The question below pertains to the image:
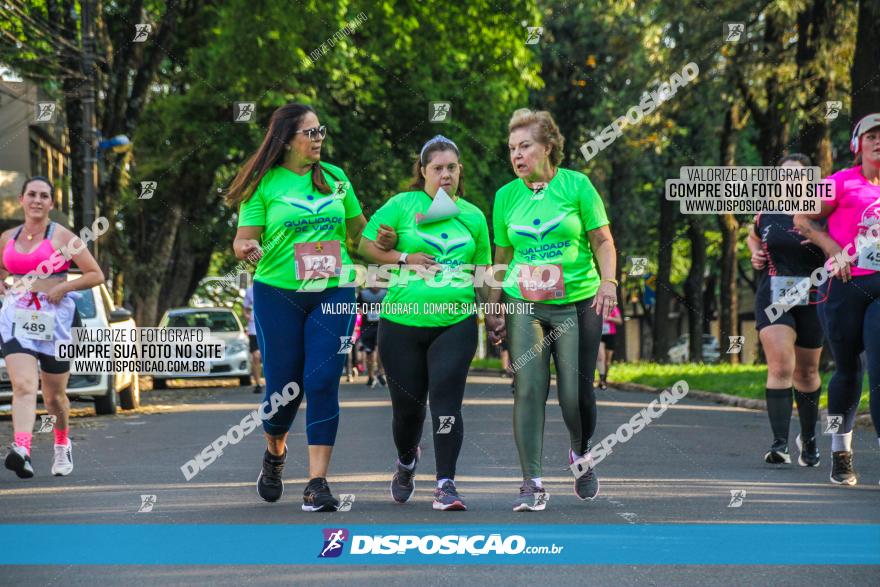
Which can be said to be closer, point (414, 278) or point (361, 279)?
point (414, 278)

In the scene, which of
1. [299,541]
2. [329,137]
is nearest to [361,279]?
[299,541]

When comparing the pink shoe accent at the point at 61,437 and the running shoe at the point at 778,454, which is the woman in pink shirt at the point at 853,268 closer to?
the running shoe at the point at 778,454

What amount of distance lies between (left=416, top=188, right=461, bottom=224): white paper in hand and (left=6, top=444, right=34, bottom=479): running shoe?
3434 millimetres

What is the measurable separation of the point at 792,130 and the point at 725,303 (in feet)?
31.5

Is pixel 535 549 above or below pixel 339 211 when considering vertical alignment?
below

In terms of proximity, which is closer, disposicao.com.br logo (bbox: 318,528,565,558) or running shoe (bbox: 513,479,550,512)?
disposicao.com.br logo (bbox: 318,528,565,558)

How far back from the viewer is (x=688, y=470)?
9.60 meters

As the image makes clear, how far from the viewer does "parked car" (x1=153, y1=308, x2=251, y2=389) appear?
2612 centimetres

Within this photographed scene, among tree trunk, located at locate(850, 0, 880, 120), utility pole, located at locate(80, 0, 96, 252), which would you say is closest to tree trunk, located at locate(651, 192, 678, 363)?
utility pole, located at locate(80, 0, 96, 252)

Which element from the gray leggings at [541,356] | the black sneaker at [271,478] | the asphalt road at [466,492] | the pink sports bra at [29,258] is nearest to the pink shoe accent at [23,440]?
the asphalt road at [466,492]

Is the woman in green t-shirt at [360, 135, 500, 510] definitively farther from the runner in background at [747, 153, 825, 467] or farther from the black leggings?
the runner in background at [747, 153, 825, 467]

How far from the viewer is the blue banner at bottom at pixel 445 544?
5.79 metres

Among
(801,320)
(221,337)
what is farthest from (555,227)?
(221,337)

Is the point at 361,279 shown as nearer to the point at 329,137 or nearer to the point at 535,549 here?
the point at 535,549
